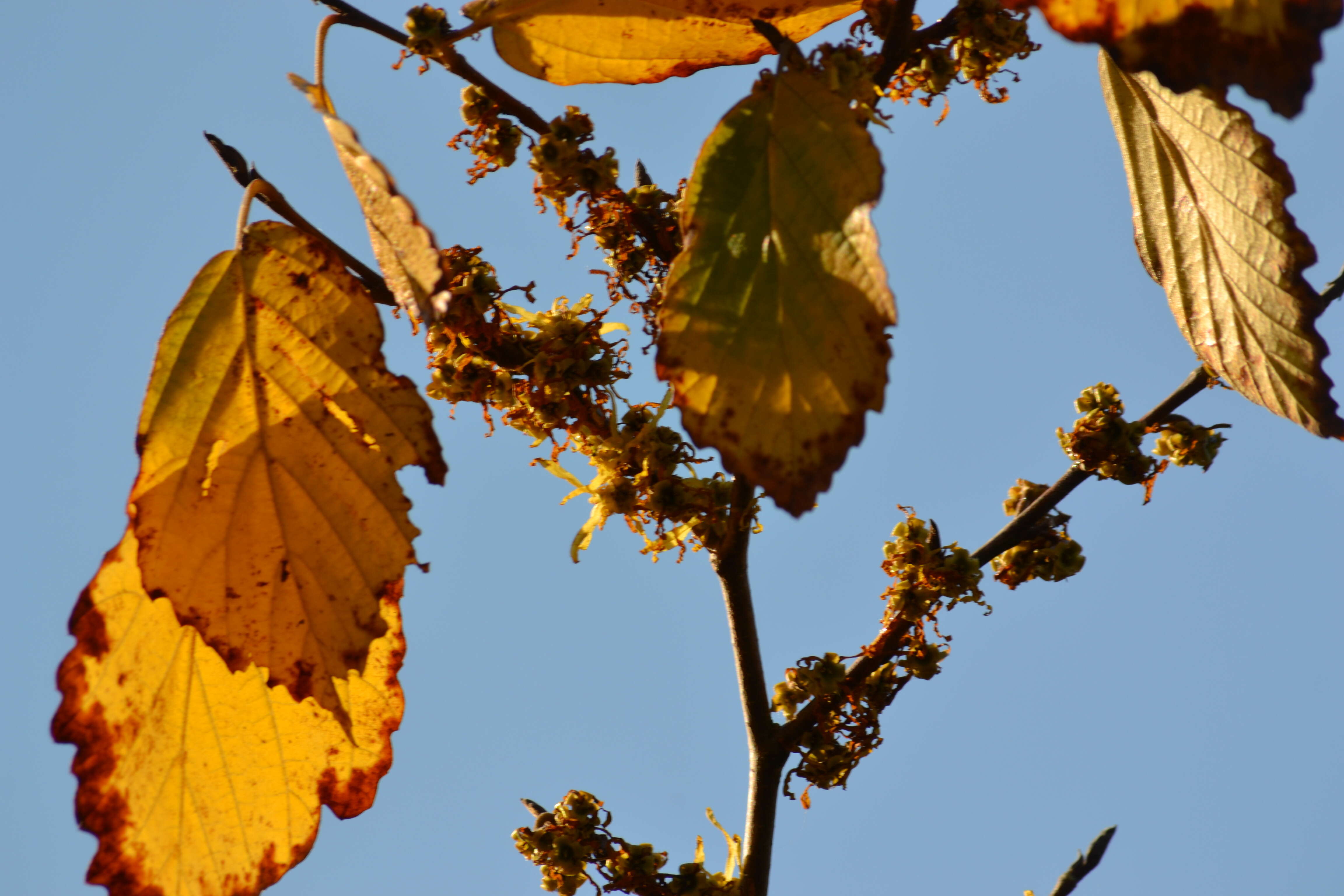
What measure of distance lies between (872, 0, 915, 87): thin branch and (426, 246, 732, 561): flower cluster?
43 centimetres

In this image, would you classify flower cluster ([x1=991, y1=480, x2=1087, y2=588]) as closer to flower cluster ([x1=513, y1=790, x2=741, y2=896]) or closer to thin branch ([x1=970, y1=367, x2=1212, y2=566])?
thin branch ([x1=970, y1=367, x2=1212, y2=566])

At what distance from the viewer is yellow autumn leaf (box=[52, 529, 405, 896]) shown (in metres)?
1.03

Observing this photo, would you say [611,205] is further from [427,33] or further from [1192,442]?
[1192,442]

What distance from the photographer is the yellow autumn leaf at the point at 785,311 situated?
792 mm

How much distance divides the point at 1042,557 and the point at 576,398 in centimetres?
74

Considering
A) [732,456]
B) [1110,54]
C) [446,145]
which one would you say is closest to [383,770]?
[732,456]

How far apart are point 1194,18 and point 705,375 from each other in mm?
459

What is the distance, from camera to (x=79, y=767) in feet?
3.42

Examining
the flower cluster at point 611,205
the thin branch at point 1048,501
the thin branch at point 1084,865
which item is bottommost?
the thin branch at point 1084,865

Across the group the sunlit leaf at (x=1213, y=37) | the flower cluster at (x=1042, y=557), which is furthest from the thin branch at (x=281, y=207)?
the flower cluster at (x=1042, y=557)

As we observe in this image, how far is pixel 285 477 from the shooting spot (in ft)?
3.12

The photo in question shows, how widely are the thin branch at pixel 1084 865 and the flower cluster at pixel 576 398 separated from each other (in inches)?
21.1

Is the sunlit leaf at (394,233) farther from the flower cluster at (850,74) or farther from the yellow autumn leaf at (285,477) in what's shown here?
the flower cluster at (850,74)

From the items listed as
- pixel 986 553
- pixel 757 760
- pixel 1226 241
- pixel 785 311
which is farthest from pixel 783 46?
pixel 757 760
